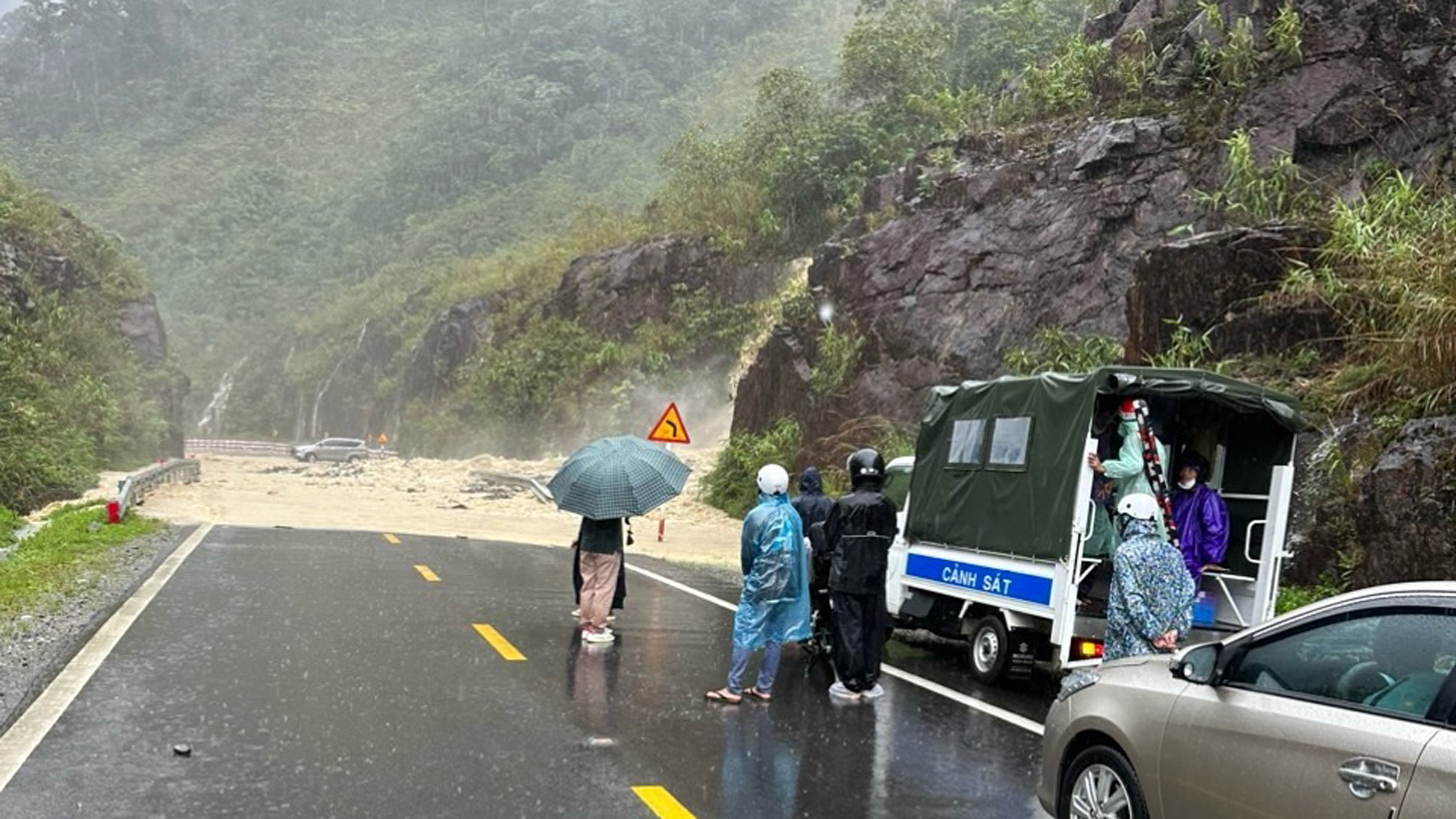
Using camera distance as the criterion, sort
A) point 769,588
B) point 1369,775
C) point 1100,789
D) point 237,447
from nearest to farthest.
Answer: point 1369,775 < point 1100,789 < point 769,588 < point 237,447

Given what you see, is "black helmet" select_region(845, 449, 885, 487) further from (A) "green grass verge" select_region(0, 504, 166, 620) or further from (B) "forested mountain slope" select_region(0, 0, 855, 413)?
(B) "forested mountain slope" select_region(0, 0, 855, 413)

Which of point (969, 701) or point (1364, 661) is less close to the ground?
point (1364, 661)

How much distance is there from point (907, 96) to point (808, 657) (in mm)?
32904

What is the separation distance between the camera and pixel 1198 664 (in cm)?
501

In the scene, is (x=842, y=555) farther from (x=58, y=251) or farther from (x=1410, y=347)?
(x=58, y=251)

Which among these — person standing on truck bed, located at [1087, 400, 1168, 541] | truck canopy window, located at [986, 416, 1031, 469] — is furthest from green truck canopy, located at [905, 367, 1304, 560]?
person standing on truck bed, located at [1087, 400, 1168, 541]

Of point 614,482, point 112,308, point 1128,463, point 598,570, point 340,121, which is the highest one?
point 340,121

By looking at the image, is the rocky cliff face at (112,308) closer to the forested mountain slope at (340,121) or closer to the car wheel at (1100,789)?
the forested mountain slope at (340,121)

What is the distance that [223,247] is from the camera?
107 metres

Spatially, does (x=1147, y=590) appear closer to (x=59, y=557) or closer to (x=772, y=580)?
(x=772, y=580)

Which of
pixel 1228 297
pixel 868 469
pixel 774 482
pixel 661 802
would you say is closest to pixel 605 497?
pixel 774 482

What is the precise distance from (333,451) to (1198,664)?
50413 millimetres

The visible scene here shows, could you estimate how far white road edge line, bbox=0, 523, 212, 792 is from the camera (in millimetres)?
6652

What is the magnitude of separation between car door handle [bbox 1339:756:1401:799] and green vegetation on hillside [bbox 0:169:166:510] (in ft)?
90.0
